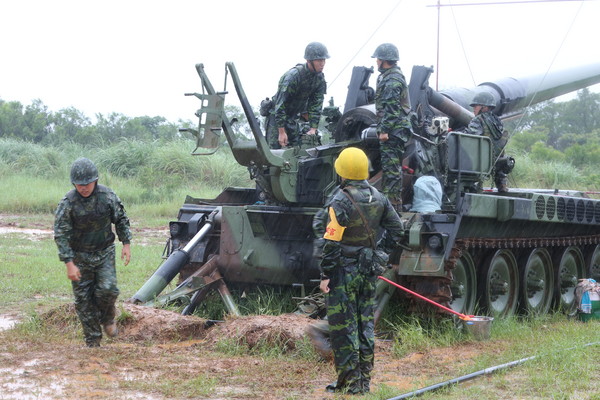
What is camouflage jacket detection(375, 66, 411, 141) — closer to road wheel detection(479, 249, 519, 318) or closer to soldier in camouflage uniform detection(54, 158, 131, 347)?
road wheel detection(479, 249, 519, 318)

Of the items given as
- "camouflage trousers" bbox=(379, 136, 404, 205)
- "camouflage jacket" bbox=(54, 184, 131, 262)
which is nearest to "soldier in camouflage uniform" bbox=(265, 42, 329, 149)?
"camouflage trousers" bbox=(379, 136, 404, 205)

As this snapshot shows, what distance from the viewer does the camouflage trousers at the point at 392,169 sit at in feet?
32.1

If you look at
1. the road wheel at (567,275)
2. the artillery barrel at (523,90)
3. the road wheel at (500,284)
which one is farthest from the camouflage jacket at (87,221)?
the road wheel at (567,275)

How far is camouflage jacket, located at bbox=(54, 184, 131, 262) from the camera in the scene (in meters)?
8.12

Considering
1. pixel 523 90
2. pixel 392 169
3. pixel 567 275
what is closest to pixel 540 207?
pixel 567 275

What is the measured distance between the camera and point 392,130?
386 inches

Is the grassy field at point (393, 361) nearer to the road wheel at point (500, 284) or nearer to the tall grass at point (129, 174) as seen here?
the road wheel at point (500, 284)

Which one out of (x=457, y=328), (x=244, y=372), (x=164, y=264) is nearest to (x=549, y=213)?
(x=457, y=328)

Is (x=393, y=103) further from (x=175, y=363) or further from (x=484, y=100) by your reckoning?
(x=175, y=363)

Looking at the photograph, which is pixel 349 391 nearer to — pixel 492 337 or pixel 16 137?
pixel 492 337

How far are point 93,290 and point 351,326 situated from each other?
104 inches

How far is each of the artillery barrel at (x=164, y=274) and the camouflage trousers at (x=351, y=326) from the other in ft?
10.2

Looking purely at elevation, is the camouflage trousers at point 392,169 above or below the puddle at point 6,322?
above

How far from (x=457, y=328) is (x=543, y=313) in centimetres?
271
